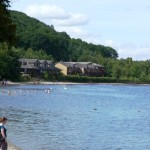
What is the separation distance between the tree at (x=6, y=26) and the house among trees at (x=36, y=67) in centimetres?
14968

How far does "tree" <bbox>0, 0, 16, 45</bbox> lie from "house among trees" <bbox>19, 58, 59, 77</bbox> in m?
150

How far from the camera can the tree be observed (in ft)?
102

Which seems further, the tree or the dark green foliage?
the dark green foliage

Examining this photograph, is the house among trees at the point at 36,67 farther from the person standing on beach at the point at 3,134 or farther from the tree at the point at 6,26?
the person standing on beach at the point at 3,134

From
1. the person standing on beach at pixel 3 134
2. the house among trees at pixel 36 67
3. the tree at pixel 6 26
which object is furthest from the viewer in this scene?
the house among trees at pixel 36 67

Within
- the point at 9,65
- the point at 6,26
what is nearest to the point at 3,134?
the point at 6,26

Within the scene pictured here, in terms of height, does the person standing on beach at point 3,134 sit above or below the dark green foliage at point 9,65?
below

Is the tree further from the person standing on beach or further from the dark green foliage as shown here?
the dark green foliage

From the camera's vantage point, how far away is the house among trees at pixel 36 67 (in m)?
185

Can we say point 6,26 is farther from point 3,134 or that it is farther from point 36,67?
point 36,67

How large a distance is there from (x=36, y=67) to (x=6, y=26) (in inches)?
6132

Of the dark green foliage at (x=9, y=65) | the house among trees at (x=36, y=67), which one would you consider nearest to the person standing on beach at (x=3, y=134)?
the dark green foliage at (x=9, y=65)

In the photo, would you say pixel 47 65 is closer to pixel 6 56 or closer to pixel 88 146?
pixel 6 56

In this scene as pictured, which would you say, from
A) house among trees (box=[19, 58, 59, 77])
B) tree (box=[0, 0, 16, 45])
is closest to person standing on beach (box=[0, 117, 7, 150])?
tree (box=[0, 0, 16, 45])
